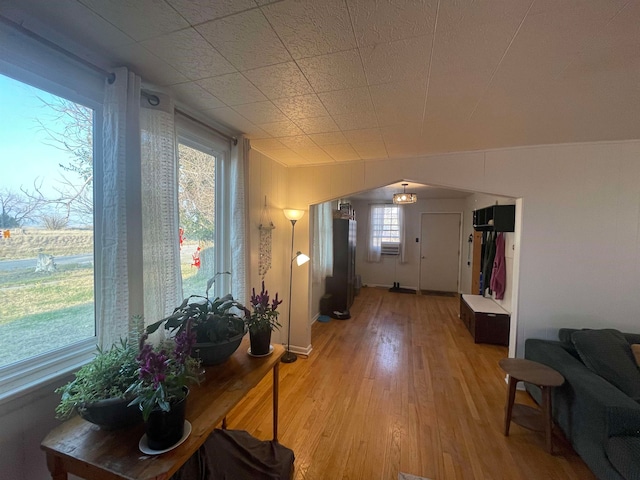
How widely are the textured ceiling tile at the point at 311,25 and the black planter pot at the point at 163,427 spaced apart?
5.03 ft

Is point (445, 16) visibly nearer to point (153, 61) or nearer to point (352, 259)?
point (153, 61)

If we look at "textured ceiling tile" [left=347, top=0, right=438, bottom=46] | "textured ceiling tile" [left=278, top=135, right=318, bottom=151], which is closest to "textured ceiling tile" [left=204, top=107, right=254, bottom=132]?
"textured ceiling tile" [left=278, top=135, right=318, bottom=151]

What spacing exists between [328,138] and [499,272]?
3.22 m

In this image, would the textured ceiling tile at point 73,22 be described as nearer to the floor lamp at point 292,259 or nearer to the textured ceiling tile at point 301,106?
the textured ceiling tile at point 301,106

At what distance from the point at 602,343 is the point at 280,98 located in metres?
3.08

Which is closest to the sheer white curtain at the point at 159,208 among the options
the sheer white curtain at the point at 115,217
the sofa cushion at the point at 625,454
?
the sheer white curtain at the point at 115,217

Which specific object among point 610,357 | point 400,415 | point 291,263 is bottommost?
point 400,415

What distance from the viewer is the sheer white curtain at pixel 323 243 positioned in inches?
175

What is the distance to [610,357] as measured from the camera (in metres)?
1.96

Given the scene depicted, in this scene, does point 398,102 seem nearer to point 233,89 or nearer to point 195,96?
point 233,89

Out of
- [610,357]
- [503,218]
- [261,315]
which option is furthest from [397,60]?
[503,218]

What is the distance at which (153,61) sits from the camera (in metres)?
1.33

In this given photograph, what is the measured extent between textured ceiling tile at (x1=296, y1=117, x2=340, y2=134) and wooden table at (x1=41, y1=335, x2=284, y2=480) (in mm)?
1873

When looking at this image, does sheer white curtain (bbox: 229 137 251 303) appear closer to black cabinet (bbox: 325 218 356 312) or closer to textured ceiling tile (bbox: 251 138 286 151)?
textured ceiling tile (bbox: 251 138 286 151)
